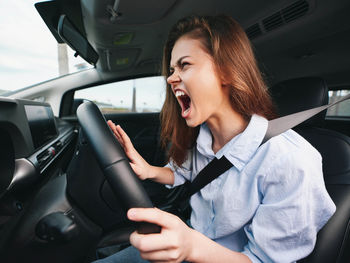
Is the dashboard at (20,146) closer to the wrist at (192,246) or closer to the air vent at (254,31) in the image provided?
the wrist at (192,246)

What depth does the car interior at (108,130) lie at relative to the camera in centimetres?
70

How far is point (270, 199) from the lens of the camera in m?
0.58

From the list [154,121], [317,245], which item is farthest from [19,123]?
[154,121]

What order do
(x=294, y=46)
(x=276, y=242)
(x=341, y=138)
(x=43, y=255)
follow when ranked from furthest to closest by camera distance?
(x=294, y=46)
(x=43, y=255)
(x=341, y=138)
(x=276, y=242)

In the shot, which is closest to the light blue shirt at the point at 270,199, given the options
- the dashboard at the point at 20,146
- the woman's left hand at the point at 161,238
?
the woman's left hand at the point at 161,238

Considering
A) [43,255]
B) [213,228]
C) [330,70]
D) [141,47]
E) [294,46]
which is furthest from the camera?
[141,47]

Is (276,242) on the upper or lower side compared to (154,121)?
upper

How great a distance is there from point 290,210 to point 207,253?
0.80 ft

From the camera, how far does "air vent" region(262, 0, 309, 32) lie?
132 cm

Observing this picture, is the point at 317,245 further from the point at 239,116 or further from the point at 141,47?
the point at 141,47

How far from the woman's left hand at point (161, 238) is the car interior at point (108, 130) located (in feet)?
0.09

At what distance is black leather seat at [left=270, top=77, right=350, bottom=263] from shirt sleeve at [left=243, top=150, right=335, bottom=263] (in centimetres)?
13

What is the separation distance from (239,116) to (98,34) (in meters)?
1.64

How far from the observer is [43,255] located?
3.20ft
